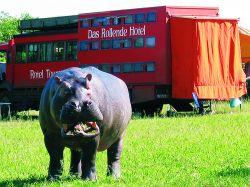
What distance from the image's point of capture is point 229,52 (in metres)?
24.0

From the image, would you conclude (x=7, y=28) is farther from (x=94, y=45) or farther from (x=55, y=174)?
(x=55, y=174)

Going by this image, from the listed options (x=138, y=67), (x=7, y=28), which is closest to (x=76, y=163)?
(x=138, y=67)

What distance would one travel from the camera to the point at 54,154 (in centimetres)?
766

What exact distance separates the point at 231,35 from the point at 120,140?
16.1 metres

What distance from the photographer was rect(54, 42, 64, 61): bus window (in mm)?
25797

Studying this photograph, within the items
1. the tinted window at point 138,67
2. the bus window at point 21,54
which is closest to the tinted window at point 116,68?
the tinted window at point 138,67

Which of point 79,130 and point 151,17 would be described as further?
point 151,17

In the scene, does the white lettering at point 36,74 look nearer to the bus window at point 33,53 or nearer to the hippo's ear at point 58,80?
the bus window at point 33,53

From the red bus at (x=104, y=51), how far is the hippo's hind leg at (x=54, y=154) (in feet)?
51.5

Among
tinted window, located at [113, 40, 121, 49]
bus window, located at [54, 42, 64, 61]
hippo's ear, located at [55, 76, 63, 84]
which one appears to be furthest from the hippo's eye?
bus window, located at [54, 42, 64, 61]

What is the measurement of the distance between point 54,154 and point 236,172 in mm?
2455

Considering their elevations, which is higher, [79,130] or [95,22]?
[95,22]

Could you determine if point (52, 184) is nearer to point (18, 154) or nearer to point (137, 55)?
point (18, 154)

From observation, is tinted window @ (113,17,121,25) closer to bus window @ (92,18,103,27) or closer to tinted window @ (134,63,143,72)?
bus window @ (92,18,103,27)
